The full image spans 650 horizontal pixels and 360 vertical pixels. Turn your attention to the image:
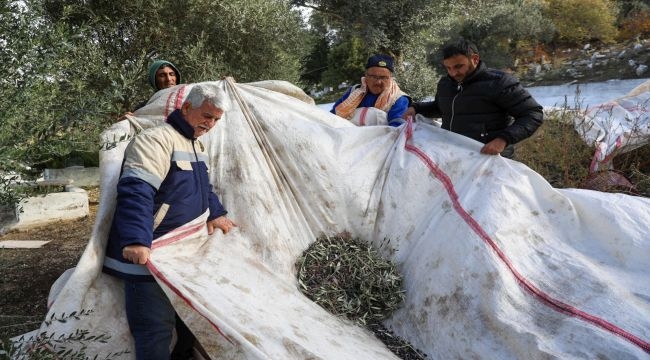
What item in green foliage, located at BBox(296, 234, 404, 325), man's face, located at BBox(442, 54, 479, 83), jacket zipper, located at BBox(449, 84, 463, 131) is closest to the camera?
green foliage, located at BBox(296, 234, 404, 325)

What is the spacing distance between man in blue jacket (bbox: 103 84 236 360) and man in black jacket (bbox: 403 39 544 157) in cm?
159

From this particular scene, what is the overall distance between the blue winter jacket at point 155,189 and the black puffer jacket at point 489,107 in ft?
5.55

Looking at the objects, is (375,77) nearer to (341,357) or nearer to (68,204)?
(341,357)

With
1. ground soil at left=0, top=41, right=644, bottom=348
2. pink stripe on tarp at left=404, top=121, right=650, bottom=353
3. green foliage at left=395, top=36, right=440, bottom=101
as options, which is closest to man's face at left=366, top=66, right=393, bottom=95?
pink stripe on tarp at left=404, top=121, right=650, bottom=353

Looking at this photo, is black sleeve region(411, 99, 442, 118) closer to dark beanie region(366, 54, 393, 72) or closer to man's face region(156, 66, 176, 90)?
dark beanie region(366, 54, 393, 72)

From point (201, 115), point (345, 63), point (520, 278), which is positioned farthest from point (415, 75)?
point (201, 115)

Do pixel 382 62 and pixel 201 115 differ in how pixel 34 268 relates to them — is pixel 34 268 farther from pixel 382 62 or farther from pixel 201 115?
pixel 382 62

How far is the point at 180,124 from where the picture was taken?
7.84ft

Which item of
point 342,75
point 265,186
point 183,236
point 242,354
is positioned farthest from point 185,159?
point 342,75

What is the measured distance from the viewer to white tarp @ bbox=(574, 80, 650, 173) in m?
4.48

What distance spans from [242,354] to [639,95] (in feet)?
16.9

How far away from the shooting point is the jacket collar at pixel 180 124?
239 centimetres

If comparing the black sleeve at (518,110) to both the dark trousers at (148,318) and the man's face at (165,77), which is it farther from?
the man's face at (165,77)

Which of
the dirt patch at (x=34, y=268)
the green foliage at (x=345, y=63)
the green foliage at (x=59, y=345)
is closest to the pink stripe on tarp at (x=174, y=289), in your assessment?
the green foliage at (x=59, y=345)
